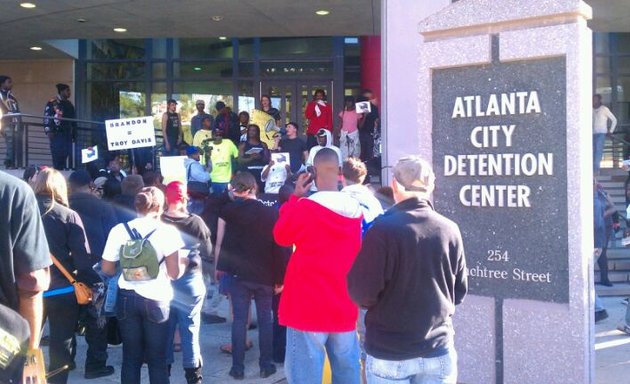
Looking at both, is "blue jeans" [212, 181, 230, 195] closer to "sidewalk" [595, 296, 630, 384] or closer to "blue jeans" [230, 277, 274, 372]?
"blue jeans" [230, 277, 274, 372]

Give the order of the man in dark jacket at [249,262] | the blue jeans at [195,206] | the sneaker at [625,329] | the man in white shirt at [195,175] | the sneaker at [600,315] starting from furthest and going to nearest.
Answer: the man in white shirt at [195,175]
the blue jeans at [195,206]
the sneaker at [600,315]
the sneaker at [625,329]
the man in dark jacket at [249,262]

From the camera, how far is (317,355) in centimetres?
461

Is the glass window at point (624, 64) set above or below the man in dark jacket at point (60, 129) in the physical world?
above

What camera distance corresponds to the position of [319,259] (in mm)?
4574

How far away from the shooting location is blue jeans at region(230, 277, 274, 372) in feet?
21.6

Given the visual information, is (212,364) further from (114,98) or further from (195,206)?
(114,98)

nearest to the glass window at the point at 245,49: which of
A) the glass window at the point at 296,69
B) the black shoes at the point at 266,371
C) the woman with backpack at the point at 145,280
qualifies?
the glass window at the point at 296,69

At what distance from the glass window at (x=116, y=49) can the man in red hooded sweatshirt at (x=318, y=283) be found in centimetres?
1726

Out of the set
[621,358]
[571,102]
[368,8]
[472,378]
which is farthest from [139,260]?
[368,8]

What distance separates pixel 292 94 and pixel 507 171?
15497 millimetres

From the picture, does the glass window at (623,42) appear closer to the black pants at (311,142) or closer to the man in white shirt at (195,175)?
the black pants at (311,142)

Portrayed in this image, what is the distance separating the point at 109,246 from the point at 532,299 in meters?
3.19

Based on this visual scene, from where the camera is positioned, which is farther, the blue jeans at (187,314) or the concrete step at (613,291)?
the concrete step at (613,291)

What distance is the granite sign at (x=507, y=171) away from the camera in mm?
4867
